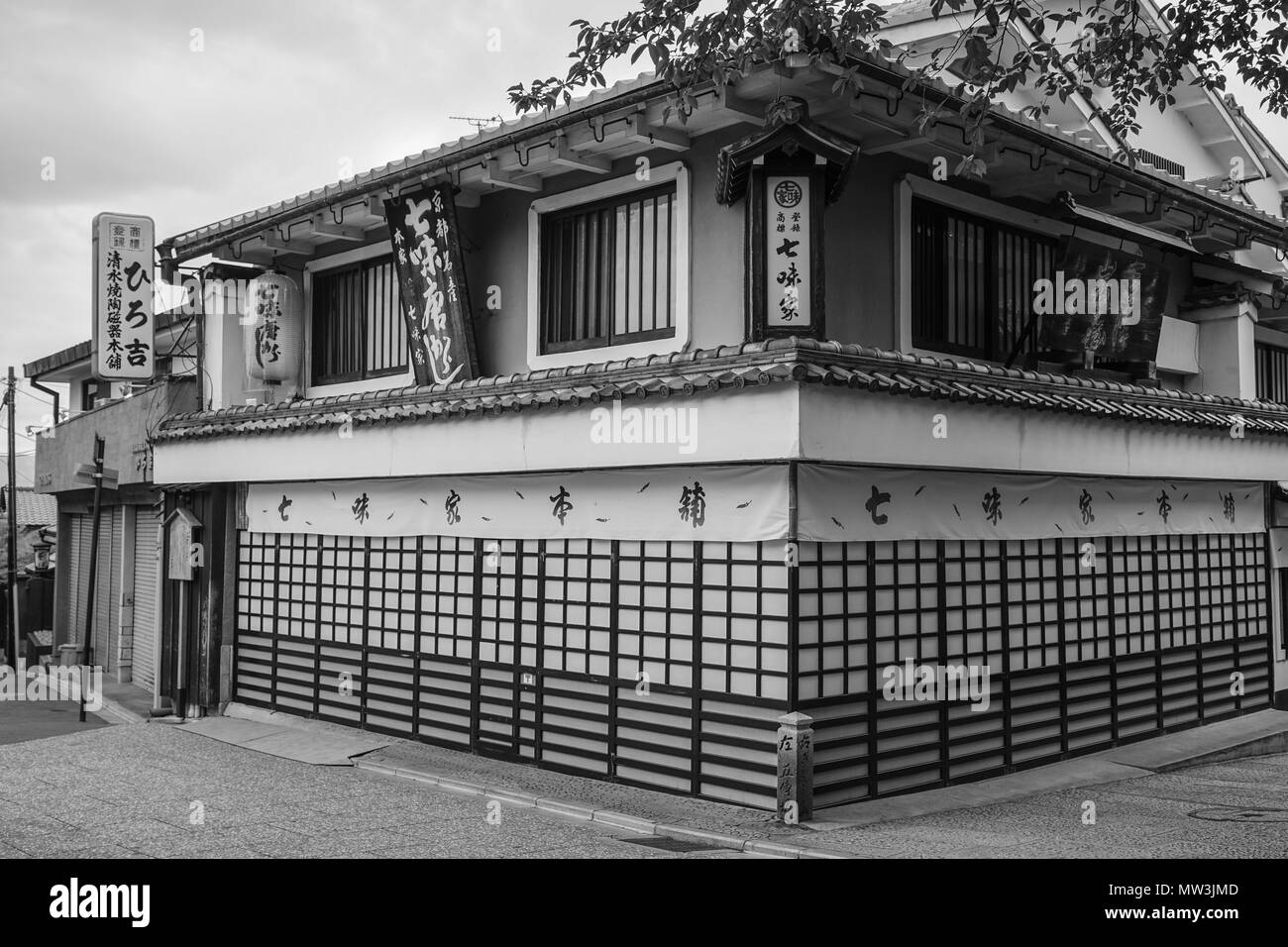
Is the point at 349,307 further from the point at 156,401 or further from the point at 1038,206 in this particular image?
the point at 1038,206

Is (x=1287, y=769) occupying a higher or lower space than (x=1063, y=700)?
lower

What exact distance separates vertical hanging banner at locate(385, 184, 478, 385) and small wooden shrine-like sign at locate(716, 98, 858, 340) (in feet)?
14.4

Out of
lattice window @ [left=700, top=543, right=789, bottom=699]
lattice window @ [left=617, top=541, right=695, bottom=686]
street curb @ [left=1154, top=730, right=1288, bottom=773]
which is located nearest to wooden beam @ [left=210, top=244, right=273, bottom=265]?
lattice window @ [left=617, top=541, right=695, bottom=686]

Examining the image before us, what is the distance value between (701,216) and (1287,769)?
9.87m

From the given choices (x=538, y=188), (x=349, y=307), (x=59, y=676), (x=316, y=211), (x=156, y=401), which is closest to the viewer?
(x=538, y=188)

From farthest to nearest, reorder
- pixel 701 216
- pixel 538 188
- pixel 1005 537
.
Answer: pixel 538 188, pixel 1005 537, pixel 701 216

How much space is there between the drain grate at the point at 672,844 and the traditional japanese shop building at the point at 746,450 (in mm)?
1073

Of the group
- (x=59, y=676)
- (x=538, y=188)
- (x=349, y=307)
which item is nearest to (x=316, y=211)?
(x=349, y=307)

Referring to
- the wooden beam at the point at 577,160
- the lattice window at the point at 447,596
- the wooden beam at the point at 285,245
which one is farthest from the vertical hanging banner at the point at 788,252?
the wooden beam at the point at 285,245

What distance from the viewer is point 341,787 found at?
41.1 ft

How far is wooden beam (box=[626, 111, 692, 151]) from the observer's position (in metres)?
11.3

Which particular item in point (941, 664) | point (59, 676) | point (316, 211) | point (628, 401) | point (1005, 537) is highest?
point (316, 211)

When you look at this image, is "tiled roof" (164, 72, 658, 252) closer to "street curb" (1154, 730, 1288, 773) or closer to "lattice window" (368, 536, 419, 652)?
"lattice window" (368, 536, 419, 652)

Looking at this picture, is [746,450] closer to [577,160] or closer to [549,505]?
[549,505]
